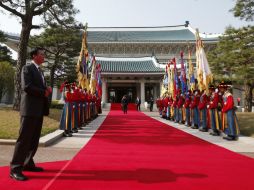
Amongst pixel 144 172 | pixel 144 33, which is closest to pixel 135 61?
pixel 144 33

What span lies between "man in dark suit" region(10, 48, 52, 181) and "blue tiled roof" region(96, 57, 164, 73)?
2361 cm

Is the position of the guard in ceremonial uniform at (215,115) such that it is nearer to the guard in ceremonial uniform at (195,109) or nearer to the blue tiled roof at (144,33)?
the guard in ceremonial uniform at (195,109)

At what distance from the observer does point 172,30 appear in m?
41.0

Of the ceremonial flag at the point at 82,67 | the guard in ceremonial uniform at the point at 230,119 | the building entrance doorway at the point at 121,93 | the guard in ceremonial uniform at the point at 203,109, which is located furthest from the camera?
the building entrance doorway at the point at 121,93

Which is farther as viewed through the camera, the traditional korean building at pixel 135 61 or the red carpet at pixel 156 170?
the traditional korean building at pixel 135 61

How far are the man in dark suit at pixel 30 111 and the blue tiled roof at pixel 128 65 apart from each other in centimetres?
2361

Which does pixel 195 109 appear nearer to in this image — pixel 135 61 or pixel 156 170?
pixel 156 170

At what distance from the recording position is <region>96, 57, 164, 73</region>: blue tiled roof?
2720 cm

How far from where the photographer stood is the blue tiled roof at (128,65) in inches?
1071

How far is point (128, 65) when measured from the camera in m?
29.4

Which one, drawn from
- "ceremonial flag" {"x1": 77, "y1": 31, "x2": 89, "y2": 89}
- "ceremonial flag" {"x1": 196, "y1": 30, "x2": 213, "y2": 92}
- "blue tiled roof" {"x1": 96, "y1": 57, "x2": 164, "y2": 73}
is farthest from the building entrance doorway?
"ceremonial flag" {"x1": 196, "y1": 30, "x2": 213, "y2": 92}

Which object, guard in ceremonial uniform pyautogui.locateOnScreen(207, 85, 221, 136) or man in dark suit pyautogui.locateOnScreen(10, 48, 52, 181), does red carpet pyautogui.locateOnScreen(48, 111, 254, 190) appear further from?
guard in ceremonial uniform pyautogui.locateOnScreen(207, 85, 221, 136)

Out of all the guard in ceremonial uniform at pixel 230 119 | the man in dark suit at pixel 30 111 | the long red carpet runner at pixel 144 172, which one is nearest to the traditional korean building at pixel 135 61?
the guard in ceremonial uniform at pixel 230 119

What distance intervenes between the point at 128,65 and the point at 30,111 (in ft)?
86.5
